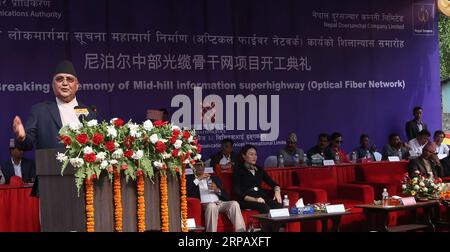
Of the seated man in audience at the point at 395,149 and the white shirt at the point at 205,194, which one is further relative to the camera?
the seated man in audience at the point at 395,149

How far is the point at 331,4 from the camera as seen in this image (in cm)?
1182

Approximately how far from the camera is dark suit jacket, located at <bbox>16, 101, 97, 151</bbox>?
388 cm

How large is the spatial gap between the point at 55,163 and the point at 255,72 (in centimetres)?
783

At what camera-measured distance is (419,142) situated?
442 inches

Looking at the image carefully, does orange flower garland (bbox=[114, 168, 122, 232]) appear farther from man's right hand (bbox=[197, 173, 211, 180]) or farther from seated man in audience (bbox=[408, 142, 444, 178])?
seated man in audience (bbox=[408, 142, 444, 178])

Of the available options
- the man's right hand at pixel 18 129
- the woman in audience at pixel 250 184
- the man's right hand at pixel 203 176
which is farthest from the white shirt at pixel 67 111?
the woman in audience at pixel 250 184

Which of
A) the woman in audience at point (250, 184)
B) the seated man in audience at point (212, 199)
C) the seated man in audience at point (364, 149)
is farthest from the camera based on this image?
the seated man in audience at point (364, 149)

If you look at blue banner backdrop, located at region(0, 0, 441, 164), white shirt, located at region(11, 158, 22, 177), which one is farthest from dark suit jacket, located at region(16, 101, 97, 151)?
blue banner backdrop, located at region(0, 0, 441, 164)

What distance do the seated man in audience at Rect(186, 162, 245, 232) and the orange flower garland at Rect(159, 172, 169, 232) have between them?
348 centimetres

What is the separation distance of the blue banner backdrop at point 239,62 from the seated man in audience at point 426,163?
2598 mm

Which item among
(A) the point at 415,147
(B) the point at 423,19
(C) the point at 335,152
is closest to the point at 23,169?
(C) the point at 335,152

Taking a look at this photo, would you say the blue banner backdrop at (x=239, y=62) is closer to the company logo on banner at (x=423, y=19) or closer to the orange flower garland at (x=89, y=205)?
the company logo on banner at (x=423, y=19)

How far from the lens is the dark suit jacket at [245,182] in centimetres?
781
